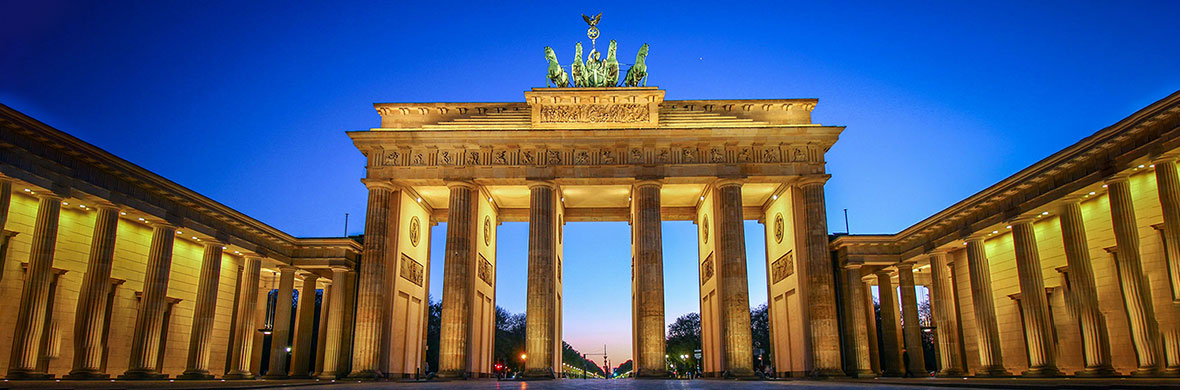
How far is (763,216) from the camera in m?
39.0

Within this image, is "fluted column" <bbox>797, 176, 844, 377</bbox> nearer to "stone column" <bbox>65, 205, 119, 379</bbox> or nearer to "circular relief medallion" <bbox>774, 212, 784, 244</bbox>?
"circular relief medallion" <bbox>774, 212, 784, 244</bbox>

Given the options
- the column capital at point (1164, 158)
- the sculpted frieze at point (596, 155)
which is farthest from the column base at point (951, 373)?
the column capital at point (1164, 158)

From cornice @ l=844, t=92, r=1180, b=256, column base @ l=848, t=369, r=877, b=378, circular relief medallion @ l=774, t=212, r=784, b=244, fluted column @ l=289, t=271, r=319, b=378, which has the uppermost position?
circular relief medallion @ l=774, t=212, r=784, b=244

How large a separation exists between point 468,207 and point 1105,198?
79.2 feet

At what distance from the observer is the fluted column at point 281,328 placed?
30.7 meters

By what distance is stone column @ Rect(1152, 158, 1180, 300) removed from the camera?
18469mm

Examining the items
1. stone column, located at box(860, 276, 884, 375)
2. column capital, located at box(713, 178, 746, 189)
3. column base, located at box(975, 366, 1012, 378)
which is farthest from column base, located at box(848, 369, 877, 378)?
column capital, located at box(713, 178, 746, 189)

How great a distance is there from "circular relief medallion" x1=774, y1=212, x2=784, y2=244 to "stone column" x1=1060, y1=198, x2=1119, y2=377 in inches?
521

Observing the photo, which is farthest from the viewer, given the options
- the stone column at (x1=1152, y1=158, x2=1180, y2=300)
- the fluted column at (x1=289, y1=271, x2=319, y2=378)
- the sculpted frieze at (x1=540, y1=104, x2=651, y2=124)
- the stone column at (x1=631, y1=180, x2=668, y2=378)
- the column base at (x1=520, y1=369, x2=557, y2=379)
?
the sculpted frieze at (x1=540, y1=104, x2=651, y2=124)

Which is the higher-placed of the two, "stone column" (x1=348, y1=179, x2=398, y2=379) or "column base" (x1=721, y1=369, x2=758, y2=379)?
"stone column" (x1=348, y1=179, x2=398, y2=379)

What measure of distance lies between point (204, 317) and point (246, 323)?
3.21m

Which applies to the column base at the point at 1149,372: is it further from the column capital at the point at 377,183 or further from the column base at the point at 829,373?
the column capital at the point at 377,183

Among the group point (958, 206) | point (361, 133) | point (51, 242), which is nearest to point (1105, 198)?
point (958, 206)

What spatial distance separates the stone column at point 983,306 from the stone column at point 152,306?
29.8 meters
